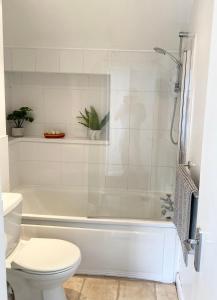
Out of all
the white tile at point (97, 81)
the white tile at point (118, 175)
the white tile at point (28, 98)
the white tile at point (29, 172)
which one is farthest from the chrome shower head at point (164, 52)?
the white tile at point (29, 172)

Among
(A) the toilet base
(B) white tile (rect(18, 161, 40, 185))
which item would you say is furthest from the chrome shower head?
(A) the toilet base

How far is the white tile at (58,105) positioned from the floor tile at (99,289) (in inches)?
67.2

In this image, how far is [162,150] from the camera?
3.18m

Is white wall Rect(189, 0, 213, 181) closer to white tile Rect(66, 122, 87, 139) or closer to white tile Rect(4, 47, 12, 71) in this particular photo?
white tile Rect(66, 122, 87, 139)

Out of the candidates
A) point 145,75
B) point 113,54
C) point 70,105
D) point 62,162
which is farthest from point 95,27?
point 62,162

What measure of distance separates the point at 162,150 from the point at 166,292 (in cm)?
136

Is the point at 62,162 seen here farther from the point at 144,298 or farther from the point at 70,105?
the point at 144,298

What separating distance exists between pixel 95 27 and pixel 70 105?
881 mm

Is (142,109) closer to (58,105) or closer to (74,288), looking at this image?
(58,105)

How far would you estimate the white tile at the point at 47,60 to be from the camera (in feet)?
10.1

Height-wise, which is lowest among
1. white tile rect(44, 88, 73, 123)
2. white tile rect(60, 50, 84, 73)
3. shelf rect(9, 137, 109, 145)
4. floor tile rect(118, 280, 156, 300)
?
floor tile rect(118, 280, 156, 300)

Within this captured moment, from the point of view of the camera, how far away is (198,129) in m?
1.90

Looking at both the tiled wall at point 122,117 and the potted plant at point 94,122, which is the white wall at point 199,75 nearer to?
the tiled wall at point 122,117

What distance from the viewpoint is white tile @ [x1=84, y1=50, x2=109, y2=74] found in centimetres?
305
